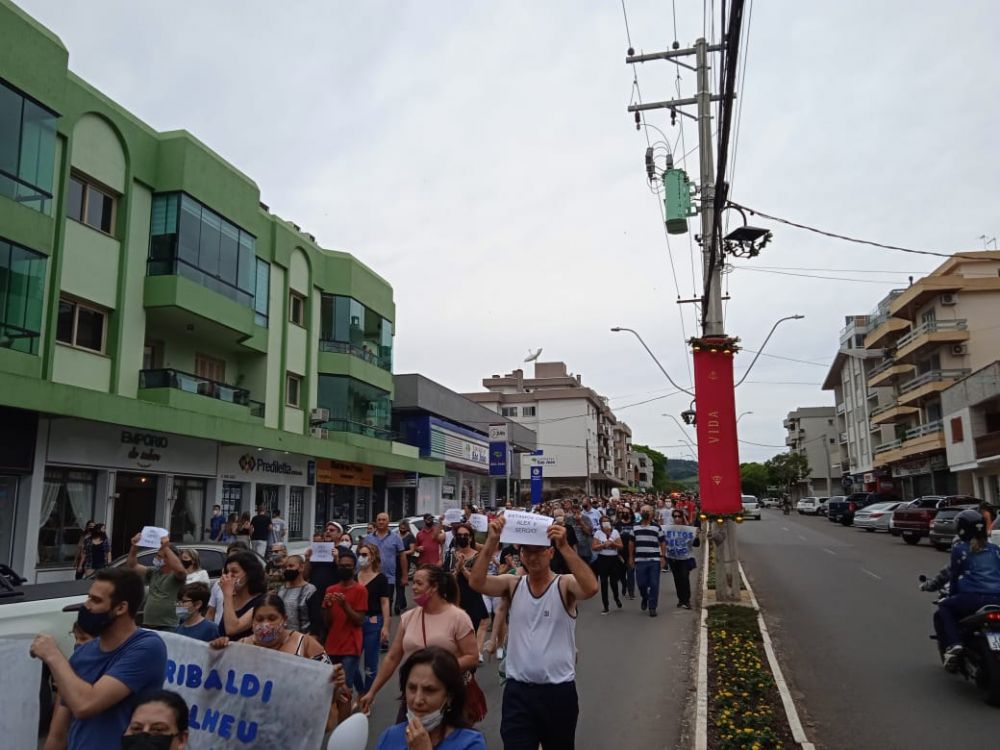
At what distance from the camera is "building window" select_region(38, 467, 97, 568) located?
1766 cm

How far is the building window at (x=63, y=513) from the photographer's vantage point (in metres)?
17.7

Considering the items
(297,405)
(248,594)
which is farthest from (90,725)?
(297,405)

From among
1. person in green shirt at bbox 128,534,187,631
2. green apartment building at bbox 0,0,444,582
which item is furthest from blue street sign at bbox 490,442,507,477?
person in green shirt at bbox 128,534,187,631

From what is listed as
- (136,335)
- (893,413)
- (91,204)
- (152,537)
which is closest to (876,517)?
(893,413)

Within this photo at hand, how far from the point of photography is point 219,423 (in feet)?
72.0

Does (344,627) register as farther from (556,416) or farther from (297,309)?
(556,416)

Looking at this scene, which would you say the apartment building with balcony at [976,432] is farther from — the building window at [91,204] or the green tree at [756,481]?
the green tree at [756,481]

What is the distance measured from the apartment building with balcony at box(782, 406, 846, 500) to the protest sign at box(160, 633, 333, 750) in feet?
328

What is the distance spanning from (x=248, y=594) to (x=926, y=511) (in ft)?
93.3

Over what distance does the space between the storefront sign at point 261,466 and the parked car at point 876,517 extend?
25.4 meters

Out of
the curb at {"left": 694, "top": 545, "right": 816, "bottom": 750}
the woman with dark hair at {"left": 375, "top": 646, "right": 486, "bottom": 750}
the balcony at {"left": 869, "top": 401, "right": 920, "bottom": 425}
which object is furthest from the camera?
the balcony at {"left": 869, "top": 401, "right": 920, "bottom": 425}

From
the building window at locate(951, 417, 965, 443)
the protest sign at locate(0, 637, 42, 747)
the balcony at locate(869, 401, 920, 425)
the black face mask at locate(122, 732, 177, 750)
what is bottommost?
the protest sign at locate(0, 637, 42, 747)

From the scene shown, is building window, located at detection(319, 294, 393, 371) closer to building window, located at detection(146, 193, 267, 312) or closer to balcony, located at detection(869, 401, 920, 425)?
building window, located at detection(146, 193, 267, 312)

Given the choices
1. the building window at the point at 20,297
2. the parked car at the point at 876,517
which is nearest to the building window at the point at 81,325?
the building window at the point at 20,297
